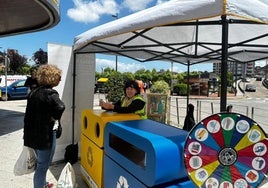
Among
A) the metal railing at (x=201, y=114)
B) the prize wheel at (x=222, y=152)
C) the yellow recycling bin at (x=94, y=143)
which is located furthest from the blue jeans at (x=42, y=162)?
the metal railing at (x=201, y=114)

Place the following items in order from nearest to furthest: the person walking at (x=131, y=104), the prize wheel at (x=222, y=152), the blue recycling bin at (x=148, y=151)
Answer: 1. the prize wheel at (x=222, y=152)
2. the blue recycling bin at (x=148, y=151)
3. the person walking at (x=131, y=104)

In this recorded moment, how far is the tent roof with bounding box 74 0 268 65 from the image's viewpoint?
224cm

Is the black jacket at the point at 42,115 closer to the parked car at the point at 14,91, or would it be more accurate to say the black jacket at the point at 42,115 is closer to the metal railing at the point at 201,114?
the metal railing at the point at 201,114

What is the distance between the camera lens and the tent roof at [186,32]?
224cm

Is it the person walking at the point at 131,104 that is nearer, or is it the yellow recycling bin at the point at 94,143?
the yellow recycling bin at the point at 94,143

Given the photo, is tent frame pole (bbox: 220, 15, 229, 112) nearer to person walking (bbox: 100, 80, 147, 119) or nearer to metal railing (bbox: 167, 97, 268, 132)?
person walking (bbox: 100, 80, 147, 119)

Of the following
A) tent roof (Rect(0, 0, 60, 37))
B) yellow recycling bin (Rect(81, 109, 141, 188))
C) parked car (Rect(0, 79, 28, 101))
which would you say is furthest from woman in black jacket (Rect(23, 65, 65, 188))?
parked car (Rect(0, 79, 28, 101))

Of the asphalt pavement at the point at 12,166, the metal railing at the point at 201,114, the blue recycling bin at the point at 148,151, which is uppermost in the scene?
the blue recycling bin at the point at 148,151

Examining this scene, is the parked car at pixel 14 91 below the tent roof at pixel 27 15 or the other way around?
below

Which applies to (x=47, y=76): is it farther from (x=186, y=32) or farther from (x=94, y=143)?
(x=186, y=32)

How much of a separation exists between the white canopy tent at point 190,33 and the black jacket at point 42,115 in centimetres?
100

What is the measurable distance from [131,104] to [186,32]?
6.24 feet

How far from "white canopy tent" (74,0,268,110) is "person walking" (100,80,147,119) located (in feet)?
2.48

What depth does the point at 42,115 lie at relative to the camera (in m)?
2.93
